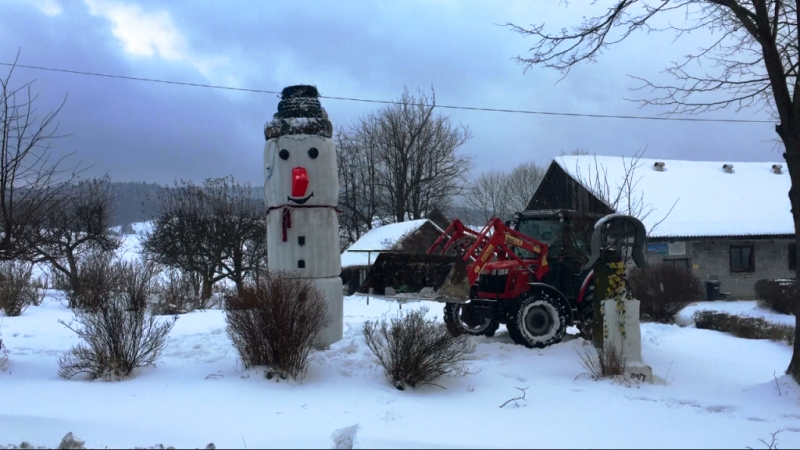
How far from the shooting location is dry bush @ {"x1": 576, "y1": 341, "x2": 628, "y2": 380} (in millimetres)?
7020

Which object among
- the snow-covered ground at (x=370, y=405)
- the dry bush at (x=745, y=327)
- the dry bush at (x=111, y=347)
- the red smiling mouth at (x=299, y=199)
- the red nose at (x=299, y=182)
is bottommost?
the dry bush at (x=745, y=327)

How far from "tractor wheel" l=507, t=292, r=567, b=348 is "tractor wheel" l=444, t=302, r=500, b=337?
0.72 m

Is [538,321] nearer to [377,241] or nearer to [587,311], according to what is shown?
[587,311]

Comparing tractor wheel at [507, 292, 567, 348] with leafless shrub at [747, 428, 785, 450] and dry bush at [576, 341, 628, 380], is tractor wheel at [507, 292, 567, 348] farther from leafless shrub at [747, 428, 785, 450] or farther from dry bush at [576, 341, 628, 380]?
leafless shrub at [747, 428, 785, 450]

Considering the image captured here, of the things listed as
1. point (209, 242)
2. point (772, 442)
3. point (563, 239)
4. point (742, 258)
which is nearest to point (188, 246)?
point (209, 242)

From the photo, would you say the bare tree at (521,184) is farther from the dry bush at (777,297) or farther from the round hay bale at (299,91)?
the round hay bale at (299,91)

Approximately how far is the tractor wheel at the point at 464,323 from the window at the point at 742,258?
59.0ft

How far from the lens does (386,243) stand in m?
21.9

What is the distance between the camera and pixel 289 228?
26.0ft

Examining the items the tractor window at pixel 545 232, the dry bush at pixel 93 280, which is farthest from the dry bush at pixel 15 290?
the tractor window at pixel 545 232

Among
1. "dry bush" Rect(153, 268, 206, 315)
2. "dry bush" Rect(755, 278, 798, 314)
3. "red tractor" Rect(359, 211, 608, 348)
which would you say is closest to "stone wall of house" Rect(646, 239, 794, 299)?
"dry bush" Rect(755, 278, 798, 314)

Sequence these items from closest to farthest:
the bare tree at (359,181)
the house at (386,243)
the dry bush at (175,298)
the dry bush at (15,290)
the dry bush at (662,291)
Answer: the dry bush at (15,290) → the dry bush at (175,298) → the dry bush at (662,291) → the house at (386,243) → the bare tree at (359,181)

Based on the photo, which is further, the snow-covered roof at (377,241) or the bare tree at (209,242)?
the snow-covered roof at (377,241)

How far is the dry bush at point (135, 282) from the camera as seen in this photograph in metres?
11.8
